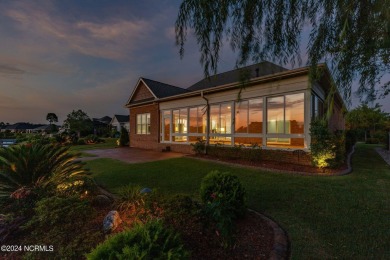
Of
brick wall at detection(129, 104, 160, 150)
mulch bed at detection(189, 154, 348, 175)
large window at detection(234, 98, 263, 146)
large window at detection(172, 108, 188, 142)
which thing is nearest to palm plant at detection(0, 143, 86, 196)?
mulch bed at detection(189, 154, 348, 175)

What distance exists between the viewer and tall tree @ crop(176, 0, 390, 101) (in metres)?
1.75

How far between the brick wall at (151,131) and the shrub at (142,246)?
14085 millimetres

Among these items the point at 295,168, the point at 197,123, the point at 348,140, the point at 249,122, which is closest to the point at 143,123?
the point at 197,123

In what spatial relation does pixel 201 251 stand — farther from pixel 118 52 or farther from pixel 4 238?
pixel 118 52

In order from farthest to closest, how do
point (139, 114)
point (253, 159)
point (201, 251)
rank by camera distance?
point (139, 114), point (253, 159), point (201, 251)

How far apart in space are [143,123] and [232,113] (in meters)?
9.44

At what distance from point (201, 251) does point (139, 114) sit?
55.4 ft

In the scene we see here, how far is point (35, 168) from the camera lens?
3807 millimetres

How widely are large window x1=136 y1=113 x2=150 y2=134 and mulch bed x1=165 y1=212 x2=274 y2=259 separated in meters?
14.9

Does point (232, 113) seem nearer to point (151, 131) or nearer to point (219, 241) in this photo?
point (151, 131)

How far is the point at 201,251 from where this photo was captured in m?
2.32

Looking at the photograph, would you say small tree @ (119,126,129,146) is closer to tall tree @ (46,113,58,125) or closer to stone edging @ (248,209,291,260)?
stone edging @ (248,209,291,260)

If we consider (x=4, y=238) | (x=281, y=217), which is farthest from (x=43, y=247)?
(x=281, y=217)

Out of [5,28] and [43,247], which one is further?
[5,28]
